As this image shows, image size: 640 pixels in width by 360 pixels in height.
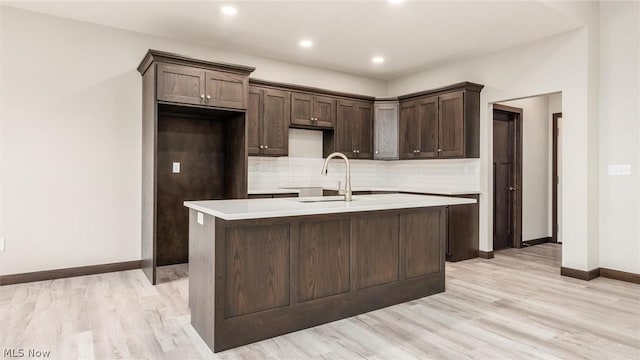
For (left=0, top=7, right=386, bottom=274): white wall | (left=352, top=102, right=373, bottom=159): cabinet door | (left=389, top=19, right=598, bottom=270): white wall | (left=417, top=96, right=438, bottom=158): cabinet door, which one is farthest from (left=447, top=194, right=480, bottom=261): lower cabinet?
(left=0, top=7, right=386, bottom=274): white wall

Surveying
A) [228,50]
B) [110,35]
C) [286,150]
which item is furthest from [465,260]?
[110,35]

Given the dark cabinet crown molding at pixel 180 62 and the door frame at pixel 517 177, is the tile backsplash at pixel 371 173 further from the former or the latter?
the dark cabinet crown molding at pixel 180 62

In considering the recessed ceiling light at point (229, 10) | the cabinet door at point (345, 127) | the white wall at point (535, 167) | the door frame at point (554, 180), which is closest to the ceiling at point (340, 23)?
the recessed ceiling light at point (229, 10)

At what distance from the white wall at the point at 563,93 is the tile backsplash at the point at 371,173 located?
355mm

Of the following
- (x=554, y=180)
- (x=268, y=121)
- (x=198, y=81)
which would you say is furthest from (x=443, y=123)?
(x=198, y=81)

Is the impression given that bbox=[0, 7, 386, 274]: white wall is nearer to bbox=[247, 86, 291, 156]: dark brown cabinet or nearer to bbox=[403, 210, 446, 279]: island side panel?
bbox=[247, 86, 291, 156]: dark brown cabinet

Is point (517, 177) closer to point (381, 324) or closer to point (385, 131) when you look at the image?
point (385, 131)

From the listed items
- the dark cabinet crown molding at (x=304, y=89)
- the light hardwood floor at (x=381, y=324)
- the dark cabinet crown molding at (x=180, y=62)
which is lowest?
the light hardwood floor at (x=381, y=324)

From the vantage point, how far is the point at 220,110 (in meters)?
4.36

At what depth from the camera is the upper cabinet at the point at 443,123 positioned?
5.15 metres

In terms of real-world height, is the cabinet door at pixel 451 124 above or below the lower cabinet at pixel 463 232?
above

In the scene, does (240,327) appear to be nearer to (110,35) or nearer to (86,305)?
(86,305)

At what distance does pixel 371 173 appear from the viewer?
6.58 m

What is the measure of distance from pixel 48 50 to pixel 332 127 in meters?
3.57
